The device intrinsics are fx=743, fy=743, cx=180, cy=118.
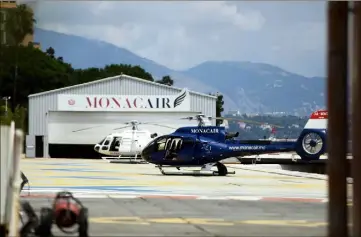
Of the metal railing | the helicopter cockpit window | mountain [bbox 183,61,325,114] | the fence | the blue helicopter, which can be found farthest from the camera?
the helicopter cockpit window

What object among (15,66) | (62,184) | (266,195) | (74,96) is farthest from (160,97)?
(15,66)

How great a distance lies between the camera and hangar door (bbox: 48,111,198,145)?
54094 mm

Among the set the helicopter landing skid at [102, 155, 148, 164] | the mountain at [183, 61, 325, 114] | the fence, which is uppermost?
the mountain at [183, 61, 325, 114]

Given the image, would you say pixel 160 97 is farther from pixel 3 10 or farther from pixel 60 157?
pixel 3 10

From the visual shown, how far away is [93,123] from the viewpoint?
2152 inches

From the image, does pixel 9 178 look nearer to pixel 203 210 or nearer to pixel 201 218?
pixel 201 218

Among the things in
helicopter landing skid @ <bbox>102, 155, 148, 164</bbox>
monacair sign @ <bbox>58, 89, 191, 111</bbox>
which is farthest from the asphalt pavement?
monacair sign @ <bbox>58, 89, 191, 111</bbox>

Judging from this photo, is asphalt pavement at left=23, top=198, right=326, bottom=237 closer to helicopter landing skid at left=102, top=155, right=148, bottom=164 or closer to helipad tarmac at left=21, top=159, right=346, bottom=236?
helipad tarmac at left=21, top=159, right=346, bottom=236

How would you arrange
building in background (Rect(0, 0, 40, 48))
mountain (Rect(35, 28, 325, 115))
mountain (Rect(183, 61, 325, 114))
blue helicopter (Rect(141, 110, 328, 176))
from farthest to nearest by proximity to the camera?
1. blue helicopter (Rect(141, 110, 328, 176))
2. mountain (Rect(183, 61, 325, 114))
3. mountain (Rect(35, 28, 325, 115))
4. building in background (Rect(0, 0, 40, 48))

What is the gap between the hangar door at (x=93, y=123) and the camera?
54094mm

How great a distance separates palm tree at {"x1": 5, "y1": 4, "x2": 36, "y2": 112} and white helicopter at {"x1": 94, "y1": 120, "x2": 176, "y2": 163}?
3688 centimetres

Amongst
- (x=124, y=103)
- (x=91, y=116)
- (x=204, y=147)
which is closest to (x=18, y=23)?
(x=204, y=147)

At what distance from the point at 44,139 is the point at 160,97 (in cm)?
905

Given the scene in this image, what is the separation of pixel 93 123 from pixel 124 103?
8.89 feet
